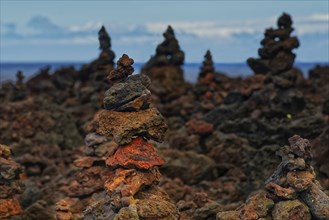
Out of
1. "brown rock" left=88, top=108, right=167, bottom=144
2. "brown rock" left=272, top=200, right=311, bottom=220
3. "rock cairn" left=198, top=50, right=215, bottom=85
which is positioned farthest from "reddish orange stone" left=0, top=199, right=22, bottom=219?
"rock cairn" left=198, top=50, right=215, bottom=85

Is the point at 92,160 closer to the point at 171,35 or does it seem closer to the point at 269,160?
the point at 269,160

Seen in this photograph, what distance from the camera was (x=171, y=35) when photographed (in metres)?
98.9

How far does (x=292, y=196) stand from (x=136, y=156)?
25.7 ft

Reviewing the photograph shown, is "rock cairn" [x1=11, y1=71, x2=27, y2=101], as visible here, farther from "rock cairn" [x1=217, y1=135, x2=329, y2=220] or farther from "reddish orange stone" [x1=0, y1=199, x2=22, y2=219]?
"rock cairn" [x1=217, y1=135, x2=329, y2=220]

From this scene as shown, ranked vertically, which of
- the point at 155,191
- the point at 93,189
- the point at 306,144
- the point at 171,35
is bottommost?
the point at 93,189

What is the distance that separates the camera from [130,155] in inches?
1146

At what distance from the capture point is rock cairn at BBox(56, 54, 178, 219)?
87.9ft

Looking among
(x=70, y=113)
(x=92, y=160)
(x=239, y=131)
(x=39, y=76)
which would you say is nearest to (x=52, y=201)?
(x=92, y=160)

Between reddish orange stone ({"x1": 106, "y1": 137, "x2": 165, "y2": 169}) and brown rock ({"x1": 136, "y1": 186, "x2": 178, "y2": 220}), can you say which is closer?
brown rock ({"x1": 136, "y1": 186, "x2": 178, "y2": 220})

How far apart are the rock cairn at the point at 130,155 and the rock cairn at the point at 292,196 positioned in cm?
373

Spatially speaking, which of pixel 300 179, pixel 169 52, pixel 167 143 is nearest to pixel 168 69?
pixel 169 52

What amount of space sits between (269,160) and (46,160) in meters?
26.6

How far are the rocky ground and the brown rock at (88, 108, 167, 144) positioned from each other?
5 centimetres

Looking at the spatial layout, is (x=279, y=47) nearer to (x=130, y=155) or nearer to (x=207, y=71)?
(x=207, y=71)
